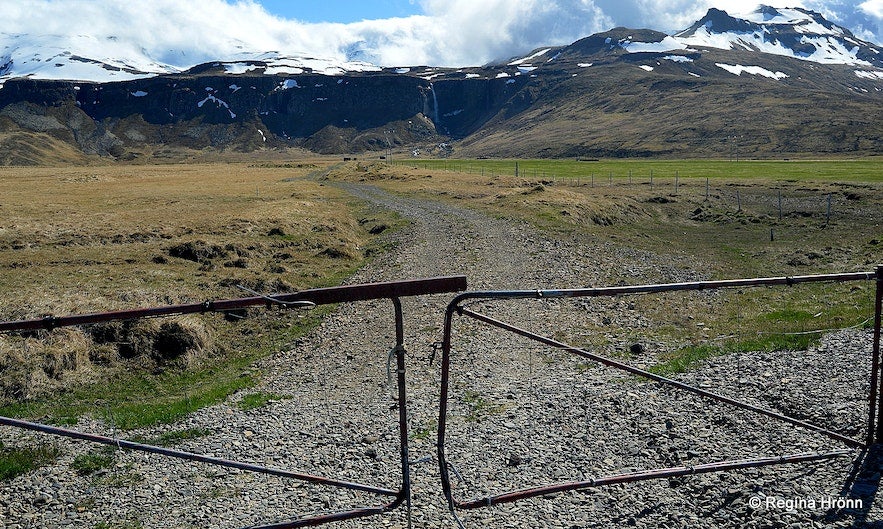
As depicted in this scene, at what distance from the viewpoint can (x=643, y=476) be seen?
21.7ft

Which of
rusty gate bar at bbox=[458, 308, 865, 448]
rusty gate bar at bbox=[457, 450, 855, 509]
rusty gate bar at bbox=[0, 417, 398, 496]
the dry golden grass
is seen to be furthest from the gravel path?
the dry golden grass

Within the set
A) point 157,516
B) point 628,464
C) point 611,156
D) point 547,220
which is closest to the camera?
point 157,516

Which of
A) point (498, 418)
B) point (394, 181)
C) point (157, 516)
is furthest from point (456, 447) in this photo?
point (394, 181)

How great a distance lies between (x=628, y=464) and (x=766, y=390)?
11.3 feet

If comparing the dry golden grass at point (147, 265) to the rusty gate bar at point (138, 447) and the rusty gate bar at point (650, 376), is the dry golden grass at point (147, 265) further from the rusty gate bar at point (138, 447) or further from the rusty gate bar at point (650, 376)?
the rusty gate bar at point (650, 376)

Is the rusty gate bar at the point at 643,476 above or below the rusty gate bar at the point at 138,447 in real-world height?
below

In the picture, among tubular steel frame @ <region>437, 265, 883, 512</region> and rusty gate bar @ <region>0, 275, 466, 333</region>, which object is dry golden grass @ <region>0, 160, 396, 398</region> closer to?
rusty gate bar @ <region>0, 275, 466, 333</region>

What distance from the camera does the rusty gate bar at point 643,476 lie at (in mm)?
6336

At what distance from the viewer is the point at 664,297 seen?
2044cm

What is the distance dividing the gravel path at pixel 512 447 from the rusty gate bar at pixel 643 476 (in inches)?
6.2

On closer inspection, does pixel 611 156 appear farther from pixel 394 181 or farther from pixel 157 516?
pixel 157 516

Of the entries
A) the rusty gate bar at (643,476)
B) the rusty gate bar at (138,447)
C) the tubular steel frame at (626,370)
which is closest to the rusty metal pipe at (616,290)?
the tubular steel frame at (626,370)

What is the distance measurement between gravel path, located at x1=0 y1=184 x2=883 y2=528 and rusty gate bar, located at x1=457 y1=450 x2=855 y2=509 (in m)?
0.16

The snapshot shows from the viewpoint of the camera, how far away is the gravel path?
7.11 metres
